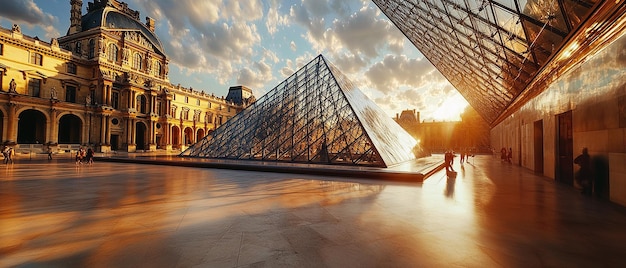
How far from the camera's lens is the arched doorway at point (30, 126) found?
26.1 m

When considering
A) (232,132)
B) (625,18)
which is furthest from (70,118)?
(625,18)

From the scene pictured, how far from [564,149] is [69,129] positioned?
4273 cm

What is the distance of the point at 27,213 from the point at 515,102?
20.0 m

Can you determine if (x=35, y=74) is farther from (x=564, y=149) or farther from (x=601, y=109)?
(x=564, y=149)

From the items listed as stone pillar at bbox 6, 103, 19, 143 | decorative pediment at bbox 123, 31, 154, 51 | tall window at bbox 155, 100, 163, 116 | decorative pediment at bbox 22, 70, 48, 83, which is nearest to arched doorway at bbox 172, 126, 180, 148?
tall window at bbox 155, 100, 163, 116

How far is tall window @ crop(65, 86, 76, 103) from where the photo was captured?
92.8ft

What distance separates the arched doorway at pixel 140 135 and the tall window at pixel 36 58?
40.1 ft

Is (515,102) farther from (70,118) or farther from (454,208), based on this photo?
(70,118)

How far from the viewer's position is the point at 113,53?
3281 centimetres

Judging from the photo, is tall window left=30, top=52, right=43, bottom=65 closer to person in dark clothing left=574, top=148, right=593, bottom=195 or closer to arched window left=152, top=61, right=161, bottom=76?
arched window left=152, top=61, right=161, bottom=76

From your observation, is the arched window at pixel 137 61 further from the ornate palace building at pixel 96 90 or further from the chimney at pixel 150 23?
the chimney at pixel 150 23

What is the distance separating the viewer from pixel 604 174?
5.79 m

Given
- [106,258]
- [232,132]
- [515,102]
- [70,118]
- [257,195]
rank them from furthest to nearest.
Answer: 1. [70,118]
2. [232,132]
3. [515,102]
4. [257,195]
5. [106,258]

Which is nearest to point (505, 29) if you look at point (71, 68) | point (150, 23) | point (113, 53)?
point (71, 68)
